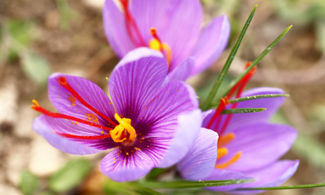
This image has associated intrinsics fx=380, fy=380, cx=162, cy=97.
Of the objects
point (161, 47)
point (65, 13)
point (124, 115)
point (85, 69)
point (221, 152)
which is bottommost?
point (221, 152)

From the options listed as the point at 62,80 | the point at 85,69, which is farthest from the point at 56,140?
the point at 85,69

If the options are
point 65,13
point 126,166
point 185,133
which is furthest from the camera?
point 65,13

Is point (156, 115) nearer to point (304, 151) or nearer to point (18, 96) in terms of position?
point (18, 96)

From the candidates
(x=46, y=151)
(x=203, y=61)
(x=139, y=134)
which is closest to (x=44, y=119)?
(x=139, y=134)

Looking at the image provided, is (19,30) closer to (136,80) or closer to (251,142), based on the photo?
(136,80)

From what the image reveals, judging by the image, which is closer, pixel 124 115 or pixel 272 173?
pixel 124 115
